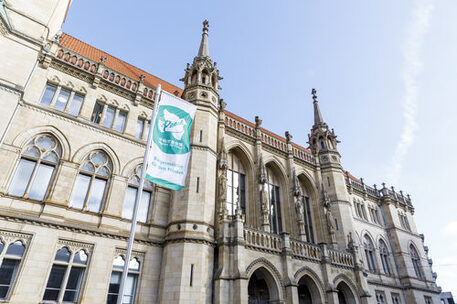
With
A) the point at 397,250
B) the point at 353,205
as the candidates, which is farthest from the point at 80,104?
the point at 397,250

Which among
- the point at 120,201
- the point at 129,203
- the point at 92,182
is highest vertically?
the point at 92,182

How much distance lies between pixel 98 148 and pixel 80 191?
216 centimetres

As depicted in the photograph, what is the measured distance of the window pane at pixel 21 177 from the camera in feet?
37.4

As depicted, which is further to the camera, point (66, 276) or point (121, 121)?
point (121, 121)

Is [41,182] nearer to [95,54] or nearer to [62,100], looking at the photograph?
[62,100]

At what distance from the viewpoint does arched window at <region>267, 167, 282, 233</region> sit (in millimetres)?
18906

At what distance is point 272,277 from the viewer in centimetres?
1451

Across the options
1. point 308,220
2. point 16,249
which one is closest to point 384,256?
point 308,220

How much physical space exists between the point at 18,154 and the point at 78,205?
3.05m

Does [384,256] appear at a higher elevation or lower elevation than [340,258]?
higher

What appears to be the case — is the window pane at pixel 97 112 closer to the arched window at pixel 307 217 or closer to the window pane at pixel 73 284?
the window pane at pixel 73 284

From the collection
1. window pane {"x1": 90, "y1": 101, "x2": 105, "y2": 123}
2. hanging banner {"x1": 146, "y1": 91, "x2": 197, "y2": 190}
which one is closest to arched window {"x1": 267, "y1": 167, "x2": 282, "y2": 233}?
hanging banner {"x1": 146, "y1": 91, "x2": 197, "y2": 190}

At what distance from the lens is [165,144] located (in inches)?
390

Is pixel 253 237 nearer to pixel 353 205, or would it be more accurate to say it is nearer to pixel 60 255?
pixel 60 255
